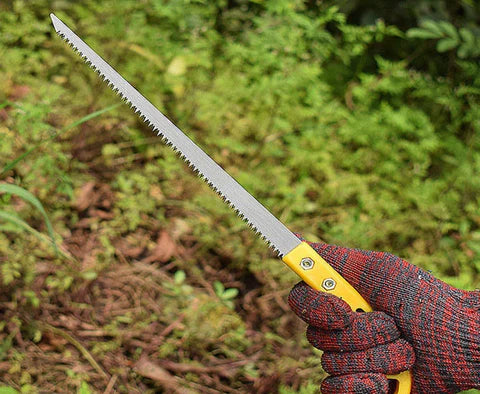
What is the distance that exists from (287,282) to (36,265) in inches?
52.8

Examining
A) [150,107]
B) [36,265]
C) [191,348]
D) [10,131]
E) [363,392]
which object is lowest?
[191,348]

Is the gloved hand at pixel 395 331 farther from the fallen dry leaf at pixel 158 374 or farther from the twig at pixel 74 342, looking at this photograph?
the twig at pixel 74 342

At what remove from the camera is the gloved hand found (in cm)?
188

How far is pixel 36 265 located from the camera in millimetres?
2900

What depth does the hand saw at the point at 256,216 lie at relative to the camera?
6.40 ft

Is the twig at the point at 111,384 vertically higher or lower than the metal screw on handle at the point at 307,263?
lower

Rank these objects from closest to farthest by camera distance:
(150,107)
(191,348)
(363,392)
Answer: (363,392), (150,107), (191,348)

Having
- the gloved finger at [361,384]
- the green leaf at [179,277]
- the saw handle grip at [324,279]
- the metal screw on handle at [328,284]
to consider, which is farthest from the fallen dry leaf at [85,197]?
the gloved finger at [361,384]

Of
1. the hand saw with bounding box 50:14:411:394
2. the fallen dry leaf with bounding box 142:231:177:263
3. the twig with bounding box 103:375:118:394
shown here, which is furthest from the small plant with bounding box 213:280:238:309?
the hand saw with bounding box 50:14:411:394

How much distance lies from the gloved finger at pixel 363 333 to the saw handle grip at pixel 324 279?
3.1 inches

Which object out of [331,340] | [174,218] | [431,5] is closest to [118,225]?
[174,218]

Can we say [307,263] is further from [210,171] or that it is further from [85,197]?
[85,197]

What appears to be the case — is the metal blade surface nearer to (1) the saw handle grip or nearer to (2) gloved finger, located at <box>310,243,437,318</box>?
(1) the saw handle grip

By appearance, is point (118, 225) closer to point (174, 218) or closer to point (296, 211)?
point (174, 218)
